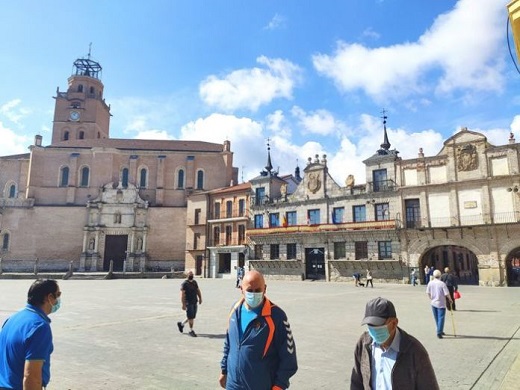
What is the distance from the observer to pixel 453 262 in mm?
43438

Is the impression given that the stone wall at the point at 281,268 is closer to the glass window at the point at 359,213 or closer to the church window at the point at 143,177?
the glass window at the point at 359,213

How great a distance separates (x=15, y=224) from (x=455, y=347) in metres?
53.7

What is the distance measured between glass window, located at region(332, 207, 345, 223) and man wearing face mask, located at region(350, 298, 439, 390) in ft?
113

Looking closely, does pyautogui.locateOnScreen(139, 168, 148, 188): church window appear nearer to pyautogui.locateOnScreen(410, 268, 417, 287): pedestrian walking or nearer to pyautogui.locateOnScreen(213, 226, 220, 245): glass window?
pyautogui.locateOnScreen(213, 226, 220, 245): glass window

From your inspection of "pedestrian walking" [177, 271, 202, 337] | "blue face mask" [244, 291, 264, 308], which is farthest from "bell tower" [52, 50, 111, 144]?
"blue face mask" [244, 291, 264, 308]

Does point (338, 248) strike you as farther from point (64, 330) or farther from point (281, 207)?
point (64, 330)

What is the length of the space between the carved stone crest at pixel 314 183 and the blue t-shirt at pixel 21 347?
36470 millimetres

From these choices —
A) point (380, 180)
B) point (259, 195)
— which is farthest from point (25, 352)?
point (259, 195)

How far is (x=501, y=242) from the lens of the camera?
27.9 meters

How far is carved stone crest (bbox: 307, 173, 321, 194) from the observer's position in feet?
127

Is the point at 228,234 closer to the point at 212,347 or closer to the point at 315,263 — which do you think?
the point at 315,263

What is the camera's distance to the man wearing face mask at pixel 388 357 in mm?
2680

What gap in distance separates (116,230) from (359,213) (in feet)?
104

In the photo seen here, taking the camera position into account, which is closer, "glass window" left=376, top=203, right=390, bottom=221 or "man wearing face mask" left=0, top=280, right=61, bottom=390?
"man wearing face mask" left=0, top=280, right=61, bottom=390
